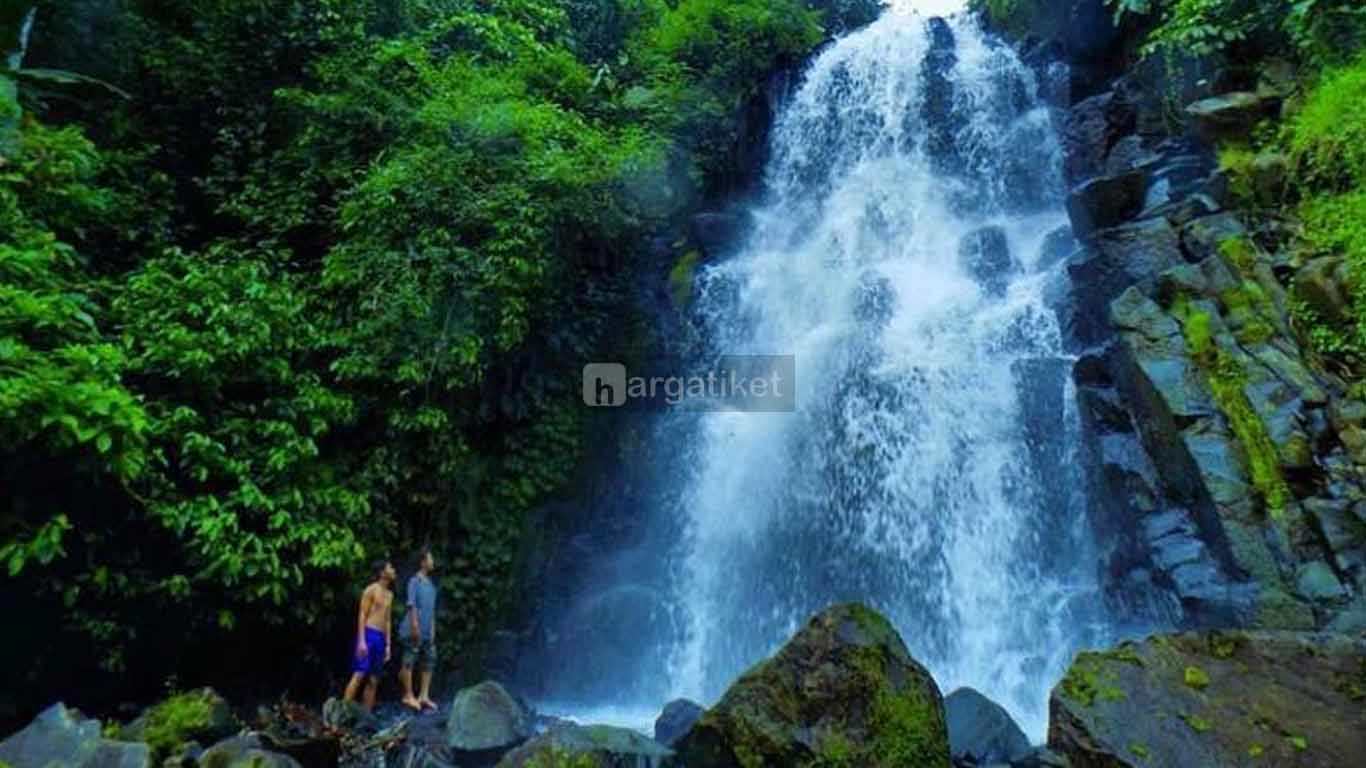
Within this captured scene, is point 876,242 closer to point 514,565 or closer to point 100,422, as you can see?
point 514,565

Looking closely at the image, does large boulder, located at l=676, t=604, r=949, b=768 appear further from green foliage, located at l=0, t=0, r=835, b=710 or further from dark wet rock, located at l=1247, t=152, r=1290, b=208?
dark wet rock, located at l=1247, t=152, r=1290, b=208

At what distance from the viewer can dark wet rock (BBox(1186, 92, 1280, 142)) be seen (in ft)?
32.9

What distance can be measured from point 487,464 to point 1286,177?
1019cm

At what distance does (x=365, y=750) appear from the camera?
6418 mm

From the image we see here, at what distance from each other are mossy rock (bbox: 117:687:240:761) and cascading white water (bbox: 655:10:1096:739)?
5.80m

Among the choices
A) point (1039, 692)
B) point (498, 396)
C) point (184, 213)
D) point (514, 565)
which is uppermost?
point (184, 213)

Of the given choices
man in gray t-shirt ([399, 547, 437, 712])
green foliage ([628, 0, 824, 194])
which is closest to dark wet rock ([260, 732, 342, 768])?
man in gray t-shirt ([399, 547, 437, 712])

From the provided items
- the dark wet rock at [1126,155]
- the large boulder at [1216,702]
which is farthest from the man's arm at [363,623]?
the dark wet rock at [1126,155]

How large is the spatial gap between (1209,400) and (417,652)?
843 centimetres

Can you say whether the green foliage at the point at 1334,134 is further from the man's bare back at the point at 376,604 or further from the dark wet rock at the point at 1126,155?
the man's bare back at the point at 376,604

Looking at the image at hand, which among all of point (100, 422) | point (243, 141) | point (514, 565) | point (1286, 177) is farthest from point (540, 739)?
point (1286, 177)

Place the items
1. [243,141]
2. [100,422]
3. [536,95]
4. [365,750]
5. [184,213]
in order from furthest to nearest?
[536,95]
[243,141]
[184,213]
[365,750]
[100,422]

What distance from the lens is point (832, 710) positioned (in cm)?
524

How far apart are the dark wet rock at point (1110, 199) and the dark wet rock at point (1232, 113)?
43.7 inches
